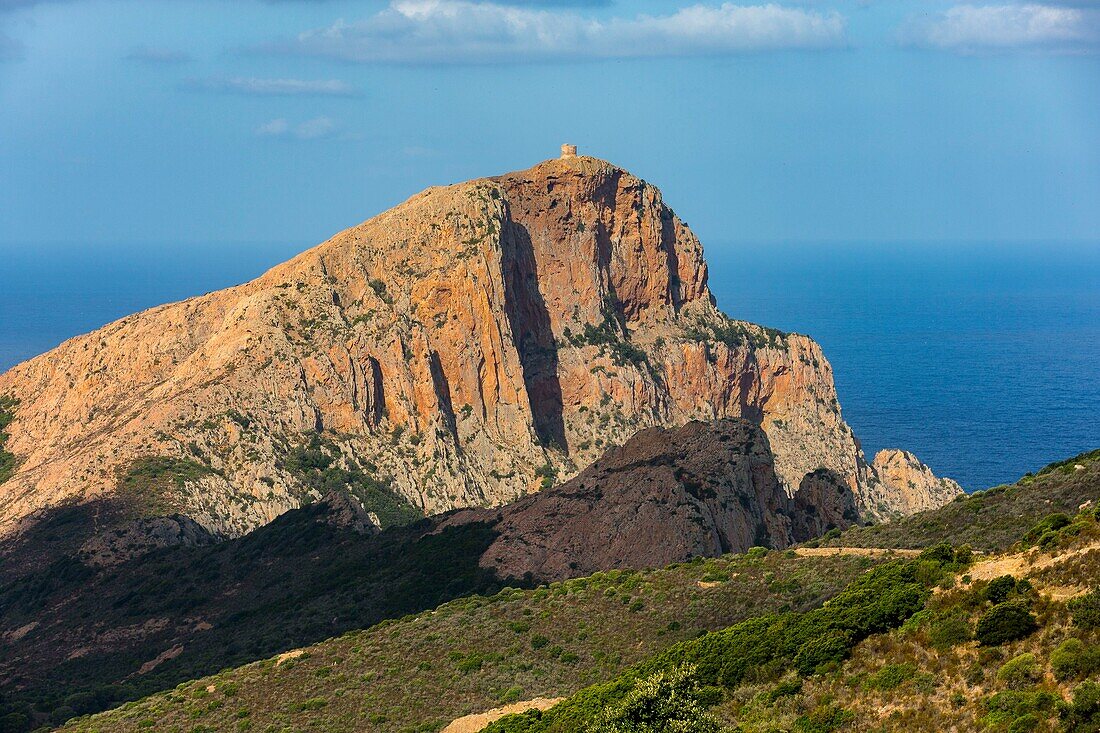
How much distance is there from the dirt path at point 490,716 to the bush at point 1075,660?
886 inches

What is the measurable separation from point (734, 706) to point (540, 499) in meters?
52.9

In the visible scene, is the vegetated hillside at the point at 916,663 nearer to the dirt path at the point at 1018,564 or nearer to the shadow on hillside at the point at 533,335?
the dirt path at the point at 1018,564

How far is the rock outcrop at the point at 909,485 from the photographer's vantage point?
147125mm

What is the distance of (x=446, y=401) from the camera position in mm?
142000

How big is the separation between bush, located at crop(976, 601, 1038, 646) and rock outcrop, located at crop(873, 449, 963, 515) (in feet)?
338

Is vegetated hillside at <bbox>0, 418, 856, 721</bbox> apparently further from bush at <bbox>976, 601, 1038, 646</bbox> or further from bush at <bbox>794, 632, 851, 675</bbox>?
bush at <bbox>976, 601, 1038, 646</bbox>

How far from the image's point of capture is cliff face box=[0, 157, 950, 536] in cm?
12488

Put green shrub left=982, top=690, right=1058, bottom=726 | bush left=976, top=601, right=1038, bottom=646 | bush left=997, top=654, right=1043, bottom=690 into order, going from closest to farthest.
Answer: green shrub left=982, top=690, right=1058, bottom=726 → bush left=997, top=654, right=1043, bottom=690 → bush left=976, top=601, right=1038, bottom=646

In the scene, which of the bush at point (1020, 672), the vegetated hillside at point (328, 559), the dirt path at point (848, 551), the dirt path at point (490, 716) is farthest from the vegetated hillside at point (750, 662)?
the vegetated hillside at point (328, 559)

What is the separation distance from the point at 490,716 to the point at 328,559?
152 feet

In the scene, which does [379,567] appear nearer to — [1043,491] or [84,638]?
[84,638]

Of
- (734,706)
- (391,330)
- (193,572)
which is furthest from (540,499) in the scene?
(734,706)

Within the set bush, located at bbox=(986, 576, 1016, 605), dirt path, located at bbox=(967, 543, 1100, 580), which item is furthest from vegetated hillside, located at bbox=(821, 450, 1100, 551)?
bush, located at bbox=(986, 576, 1016, 605)

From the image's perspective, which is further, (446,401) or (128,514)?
(446,401)
